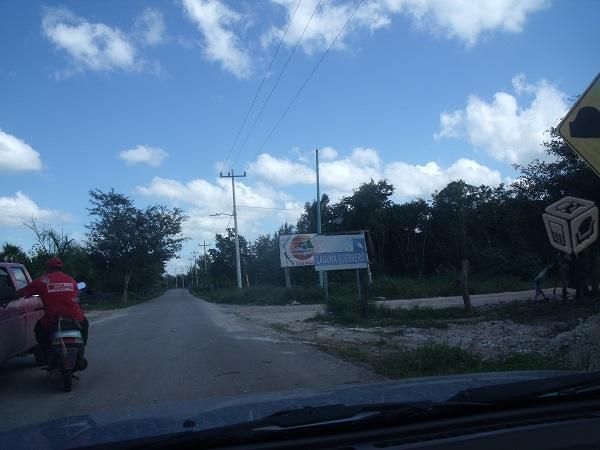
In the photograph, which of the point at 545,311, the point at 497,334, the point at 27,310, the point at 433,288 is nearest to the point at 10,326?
the point at 27,310

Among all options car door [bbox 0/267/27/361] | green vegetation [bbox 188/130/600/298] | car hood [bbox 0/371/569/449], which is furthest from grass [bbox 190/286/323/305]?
car hood [bbox 0/371/569/449]

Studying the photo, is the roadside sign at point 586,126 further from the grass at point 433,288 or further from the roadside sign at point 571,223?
the grass at point 433,288

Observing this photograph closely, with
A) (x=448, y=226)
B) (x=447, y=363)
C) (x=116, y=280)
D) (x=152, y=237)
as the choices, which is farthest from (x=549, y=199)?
(x=116, y=280)

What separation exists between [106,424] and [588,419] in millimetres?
2863

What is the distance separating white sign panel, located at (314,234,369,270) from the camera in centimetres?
2167

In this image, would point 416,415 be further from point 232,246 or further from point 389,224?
point 232,246

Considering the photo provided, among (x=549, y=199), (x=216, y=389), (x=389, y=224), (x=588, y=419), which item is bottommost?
(x=216, y=389)

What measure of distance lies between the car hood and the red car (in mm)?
4805

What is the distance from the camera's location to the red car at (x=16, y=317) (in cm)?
788

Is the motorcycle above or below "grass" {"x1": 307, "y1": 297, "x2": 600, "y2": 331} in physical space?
above

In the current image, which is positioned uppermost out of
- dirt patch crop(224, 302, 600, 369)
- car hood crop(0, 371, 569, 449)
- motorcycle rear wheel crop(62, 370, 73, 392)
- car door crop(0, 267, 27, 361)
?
car door crop(0, 267, 27, 361)

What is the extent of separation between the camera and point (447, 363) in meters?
8.16

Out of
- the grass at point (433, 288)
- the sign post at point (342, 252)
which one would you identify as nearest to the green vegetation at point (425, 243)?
the grass at point (433, 288)

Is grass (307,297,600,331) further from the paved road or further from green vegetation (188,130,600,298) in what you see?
green vegetation (188,130,600,298)
